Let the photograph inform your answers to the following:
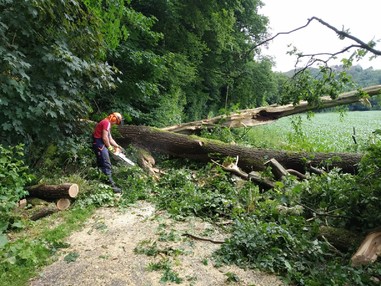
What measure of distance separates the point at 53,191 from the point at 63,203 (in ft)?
0.96

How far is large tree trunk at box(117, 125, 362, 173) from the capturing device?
7.19 m

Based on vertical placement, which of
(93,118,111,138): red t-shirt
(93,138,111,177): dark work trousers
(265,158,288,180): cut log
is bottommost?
(265,158,288,180): cut log

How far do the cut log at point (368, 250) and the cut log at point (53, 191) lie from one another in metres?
4.69

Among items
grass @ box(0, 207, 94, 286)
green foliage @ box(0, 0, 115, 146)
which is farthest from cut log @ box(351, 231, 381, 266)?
green foliage @ box(0, 0, 115, 146)

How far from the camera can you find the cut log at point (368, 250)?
11.3 ft

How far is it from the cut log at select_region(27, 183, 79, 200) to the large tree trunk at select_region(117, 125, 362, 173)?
3527 mm

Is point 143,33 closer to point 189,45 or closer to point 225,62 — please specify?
point 189,45

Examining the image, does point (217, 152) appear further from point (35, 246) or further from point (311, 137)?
point (311, 137)

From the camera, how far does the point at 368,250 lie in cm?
354

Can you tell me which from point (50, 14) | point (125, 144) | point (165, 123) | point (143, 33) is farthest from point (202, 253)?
point (143, 33)

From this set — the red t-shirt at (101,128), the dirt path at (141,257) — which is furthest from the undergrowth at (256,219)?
the red t-shirt at (101,128)

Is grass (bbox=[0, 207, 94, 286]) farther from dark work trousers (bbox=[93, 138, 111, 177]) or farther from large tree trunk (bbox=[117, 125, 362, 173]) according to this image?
large tree trunk (bbox=[117, 125, 362, 173])

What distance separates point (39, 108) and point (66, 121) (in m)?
0.96

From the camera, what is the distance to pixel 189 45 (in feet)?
45.5
